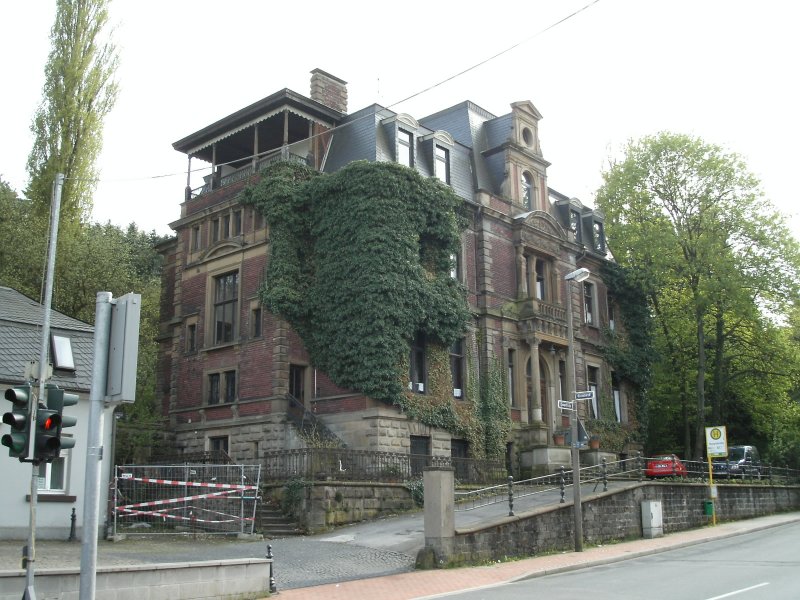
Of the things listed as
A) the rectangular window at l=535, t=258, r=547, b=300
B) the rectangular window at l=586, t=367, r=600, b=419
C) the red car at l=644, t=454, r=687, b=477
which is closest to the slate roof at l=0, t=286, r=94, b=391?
the red car at l=644, t=454, r=687, b=477

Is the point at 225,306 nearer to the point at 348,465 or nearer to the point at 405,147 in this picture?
the point at 405,147

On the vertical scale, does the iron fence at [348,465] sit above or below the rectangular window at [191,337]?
below

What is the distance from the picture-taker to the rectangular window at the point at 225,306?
3141cm

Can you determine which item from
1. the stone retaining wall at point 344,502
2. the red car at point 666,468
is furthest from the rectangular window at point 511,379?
the stone retaining wall at point 344,502

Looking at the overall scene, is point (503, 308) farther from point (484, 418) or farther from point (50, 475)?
point (50, 475)

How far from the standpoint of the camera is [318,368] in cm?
2905

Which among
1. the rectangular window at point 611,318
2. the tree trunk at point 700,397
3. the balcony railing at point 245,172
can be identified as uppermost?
the balcony railing at point 245,172

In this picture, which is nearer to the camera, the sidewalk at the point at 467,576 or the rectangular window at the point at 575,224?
the sidewalk at the point at 467,576

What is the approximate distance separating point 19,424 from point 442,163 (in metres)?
24.7

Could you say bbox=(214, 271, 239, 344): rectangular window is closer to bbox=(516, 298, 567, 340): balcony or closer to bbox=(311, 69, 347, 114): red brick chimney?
bbox=(311, 69, 347, 114): red brick chimney

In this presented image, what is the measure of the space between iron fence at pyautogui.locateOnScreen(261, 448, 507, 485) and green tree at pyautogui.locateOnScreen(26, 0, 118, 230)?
17.2 m

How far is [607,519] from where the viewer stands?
2372cm

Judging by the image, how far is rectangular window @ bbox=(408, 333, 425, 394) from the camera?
96.6ft

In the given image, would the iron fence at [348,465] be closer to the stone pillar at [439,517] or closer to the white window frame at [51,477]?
the white window frame at [51,477]
